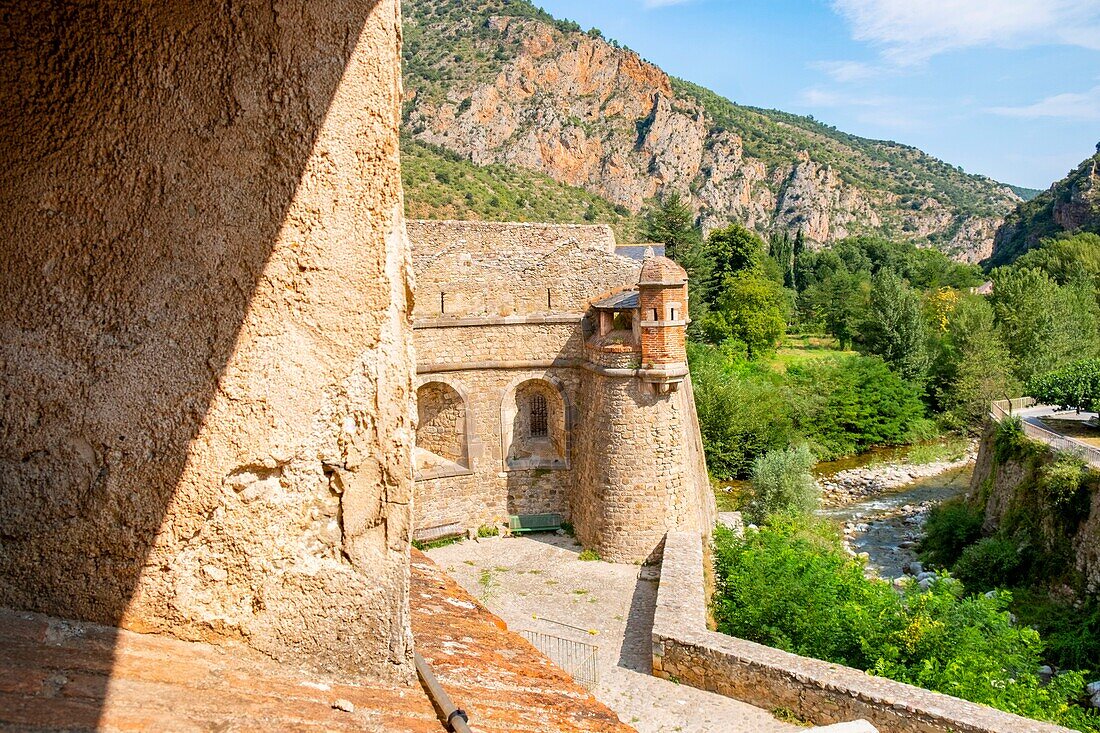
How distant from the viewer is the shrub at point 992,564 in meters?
17.2

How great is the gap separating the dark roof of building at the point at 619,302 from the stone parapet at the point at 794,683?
200 inches

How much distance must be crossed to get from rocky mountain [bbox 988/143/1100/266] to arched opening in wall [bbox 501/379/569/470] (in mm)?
56868

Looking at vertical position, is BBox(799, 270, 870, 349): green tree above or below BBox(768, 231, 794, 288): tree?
below

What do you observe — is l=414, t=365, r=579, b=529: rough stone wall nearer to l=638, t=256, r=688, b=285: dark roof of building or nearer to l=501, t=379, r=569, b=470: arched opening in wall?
l=501, t=379, r=569, b=470: arched opening in wall

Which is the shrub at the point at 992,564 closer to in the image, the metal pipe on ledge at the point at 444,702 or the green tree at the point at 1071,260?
the metal pipe on ledge at the point at 444,702

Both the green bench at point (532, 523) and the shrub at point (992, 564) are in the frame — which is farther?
the shrub at point (992, 564)

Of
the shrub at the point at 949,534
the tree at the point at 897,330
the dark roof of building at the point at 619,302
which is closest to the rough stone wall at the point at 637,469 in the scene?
the dark roof of building at the point at 619,302

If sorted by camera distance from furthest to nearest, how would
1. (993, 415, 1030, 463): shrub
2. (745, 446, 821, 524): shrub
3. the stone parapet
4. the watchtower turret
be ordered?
(993, 415, 1030, 463): shrub
(745, 446, 821, 524): shrub
the watchtower turret
the stone parapet

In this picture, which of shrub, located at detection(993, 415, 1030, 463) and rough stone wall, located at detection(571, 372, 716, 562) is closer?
rough stone wall, located at detection(571, 372, 716, 562)

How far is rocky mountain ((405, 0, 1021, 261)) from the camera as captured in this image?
80750 mm

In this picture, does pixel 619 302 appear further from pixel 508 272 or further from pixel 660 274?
pixel 508 272

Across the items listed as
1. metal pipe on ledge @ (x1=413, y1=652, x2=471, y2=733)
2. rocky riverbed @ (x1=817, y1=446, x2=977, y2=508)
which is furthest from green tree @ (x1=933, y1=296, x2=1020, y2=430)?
metal pipe on ledge @ (x1=413, y1=652, x2=471, y2=733)

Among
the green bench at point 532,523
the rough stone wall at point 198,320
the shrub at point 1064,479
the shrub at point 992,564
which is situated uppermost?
the rough stone wall at point 198,320

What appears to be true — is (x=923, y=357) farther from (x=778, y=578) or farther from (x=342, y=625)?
(x=342, y=625)
